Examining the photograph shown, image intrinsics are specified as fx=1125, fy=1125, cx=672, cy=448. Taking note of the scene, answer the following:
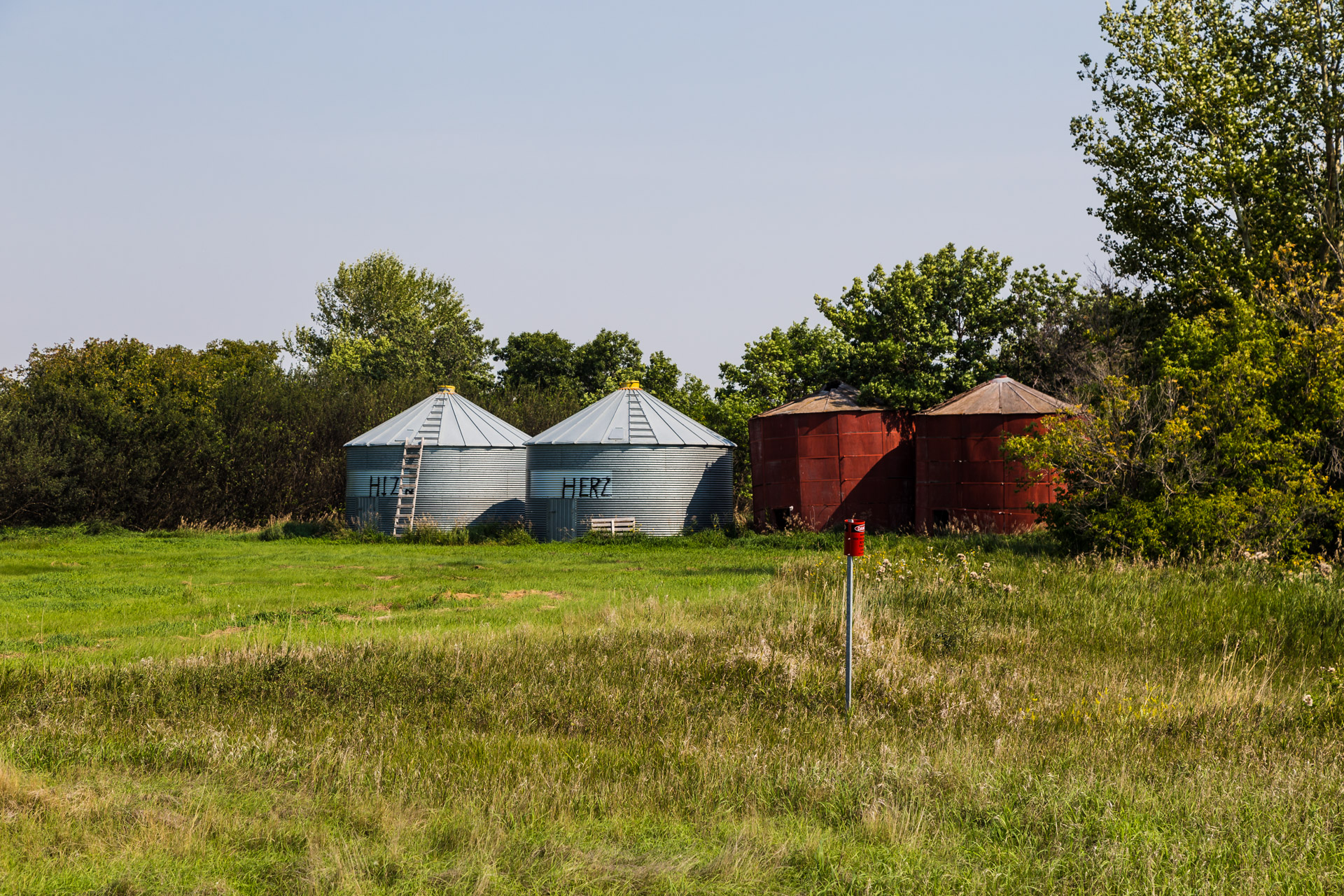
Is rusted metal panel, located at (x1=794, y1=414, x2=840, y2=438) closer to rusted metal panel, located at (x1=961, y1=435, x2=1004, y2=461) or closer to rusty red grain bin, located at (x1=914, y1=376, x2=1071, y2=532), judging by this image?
rusty red grain bin, located at (x1=914, y1=376, x2=1071, y2=532)

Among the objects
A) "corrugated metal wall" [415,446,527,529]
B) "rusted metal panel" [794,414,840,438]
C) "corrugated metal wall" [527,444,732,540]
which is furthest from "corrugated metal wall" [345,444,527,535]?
"rusted metal panel" [794,414,840,438]

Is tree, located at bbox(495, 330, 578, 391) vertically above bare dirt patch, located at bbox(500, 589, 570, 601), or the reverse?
tree, located at bbox(495, 330, 578, 391)

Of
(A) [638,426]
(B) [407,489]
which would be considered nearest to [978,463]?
(A) [638,426]

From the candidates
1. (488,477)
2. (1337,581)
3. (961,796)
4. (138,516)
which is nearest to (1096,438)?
(1337,581)

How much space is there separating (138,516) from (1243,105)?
1381 inches

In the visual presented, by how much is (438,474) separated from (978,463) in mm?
15665

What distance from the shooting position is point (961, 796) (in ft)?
20.4

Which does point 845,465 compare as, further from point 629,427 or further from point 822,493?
point 629,427

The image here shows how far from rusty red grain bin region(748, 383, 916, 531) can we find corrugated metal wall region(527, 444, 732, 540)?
2.50 meters

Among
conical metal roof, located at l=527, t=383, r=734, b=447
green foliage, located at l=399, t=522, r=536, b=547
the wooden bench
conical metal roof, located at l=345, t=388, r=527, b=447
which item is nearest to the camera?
green foliage, located at l=399, t=522, r=536, b=547

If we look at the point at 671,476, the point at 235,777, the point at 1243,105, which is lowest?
the point at 235,777

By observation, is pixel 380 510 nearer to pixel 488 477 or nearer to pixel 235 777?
pixel 488 477

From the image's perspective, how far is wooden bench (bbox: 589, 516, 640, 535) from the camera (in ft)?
104

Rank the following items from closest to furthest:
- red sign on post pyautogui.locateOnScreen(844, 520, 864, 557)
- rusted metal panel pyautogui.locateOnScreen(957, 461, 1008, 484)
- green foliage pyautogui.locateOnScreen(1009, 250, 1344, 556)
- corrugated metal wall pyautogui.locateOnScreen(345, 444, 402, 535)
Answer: red sign on post pyautogui.locateOnScreen(844, 520, 864, 557) < green foliage pyautogui.locateOnScreen(1009, 250, 1344, 556) < rusted metal panel pyautogui.locateOnScreen(957, 461, 1008, 484) < corrugated metal wall pyautogui.locateOnScreen(345, 444, 402, 535)
